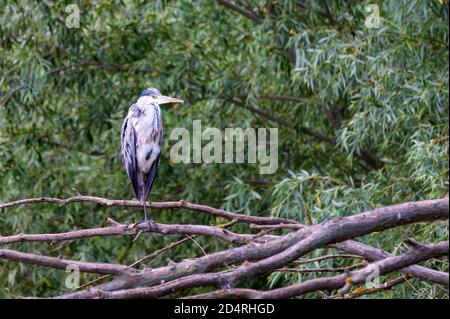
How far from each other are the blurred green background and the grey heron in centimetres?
99

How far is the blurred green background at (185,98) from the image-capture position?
216 inches

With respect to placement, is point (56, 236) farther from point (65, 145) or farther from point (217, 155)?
point (65, 145)

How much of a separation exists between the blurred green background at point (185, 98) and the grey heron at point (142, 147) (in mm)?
987

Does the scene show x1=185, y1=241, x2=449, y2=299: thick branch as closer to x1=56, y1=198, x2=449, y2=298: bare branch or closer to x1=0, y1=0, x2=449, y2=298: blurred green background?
x1=56, y1=198, x2=449, y2=298: bare branch

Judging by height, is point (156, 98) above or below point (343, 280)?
above

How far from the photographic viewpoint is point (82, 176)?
22.3ft

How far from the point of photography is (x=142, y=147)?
4594mm

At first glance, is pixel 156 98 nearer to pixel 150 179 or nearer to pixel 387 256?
pixel 150 179

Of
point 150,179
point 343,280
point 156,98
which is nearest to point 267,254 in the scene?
point 343,280

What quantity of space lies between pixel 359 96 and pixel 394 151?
0.58 m

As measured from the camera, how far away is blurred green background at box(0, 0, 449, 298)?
5480 mm

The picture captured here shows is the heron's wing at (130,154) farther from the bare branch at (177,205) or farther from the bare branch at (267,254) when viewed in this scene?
the bare branch at (267,254)

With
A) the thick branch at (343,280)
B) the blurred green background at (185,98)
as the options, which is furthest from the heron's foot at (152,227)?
the blurred green background at (185,98)

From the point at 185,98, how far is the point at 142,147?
5.78 feet
